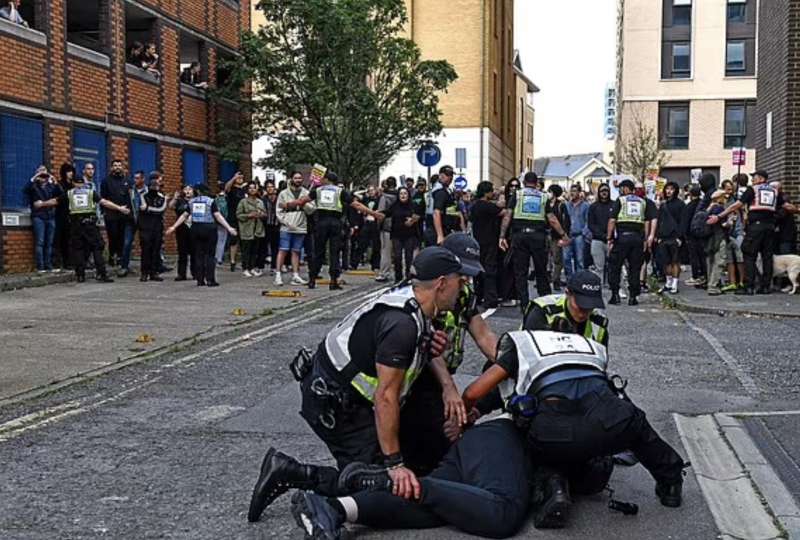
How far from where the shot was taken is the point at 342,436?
514 cm

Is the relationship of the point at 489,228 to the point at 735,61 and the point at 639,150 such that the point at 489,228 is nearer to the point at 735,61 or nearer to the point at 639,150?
the point at 639,150

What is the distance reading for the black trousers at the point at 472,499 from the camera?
Answer: 185 inches

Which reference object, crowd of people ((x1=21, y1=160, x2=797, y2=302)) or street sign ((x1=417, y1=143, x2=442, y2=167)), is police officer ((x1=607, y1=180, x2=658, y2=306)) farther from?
street sign ((x1=417, y1=143, x2=442, y2=167))

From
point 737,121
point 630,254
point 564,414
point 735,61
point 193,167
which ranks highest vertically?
point 735,61

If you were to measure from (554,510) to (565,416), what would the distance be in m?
0.44

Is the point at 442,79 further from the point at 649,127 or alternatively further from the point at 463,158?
the point at 649,127

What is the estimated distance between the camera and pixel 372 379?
4957mm

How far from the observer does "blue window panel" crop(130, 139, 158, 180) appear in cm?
2245

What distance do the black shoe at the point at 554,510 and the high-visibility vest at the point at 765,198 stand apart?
12043 mm

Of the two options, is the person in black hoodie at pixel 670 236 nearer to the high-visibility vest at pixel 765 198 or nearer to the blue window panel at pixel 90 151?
the high-visibility vest at pixel 765 198

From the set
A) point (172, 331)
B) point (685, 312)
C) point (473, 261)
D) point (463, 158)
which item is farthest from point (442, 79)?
point (473, 261)

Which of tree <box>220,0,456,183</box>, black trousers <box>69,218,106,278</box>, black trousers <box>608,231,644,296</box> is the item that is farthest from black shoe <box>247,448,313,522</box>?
tree <box>220,0,456,183</box>

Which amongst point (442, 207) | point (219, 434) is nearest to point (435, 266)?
point (219, 434)

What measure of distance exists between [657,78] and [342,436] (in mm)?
55125
